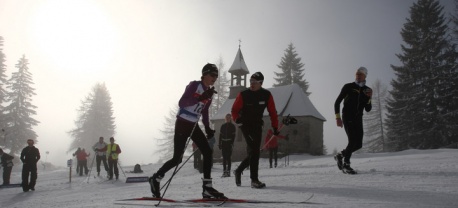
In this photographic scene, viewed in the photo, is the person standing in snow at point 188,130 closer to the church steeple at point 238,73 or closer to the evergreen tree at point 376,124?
the church steeple at point 238,73

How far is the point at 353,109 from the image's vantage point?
685 cm

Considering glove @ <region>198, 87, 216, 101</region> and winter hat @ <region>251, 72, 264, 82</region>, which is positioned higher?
winter hat @ <region>251, 72, 264, 82</region>

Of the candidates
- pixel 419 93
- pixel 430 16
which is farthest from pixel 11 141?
pixel 430 16

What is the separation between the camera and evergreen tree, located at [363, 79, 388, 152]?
4334 centimetres

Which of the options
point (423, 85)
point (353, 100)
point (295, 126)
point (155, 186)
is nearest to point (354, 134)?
point (353, 100)

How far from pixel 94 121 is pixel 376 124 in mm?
40044

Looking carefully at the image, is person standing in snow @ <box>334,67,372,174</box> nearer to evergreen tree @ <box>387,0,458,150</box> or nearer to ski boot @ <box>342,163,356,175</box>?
ski boot @ <box>342,163,356,175</box>

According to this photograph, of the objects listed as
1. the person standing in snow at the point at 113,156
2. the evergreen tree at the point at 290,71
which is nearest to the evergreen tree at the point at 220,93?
the evergreen tree at the point at 290,71

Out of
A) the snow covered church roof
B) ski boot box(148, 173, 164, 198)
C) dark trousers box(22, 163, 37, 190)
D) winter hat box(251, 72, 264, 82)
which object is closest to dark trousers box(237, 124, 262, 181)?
winter hat box(251, 72, 264, 82)

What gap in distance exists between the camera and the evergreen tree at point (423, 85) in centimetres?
2597

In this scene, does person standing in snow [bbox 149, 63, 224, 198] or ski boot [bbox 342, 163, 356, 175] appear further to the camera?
ski boot [bbox 342, 163, 356, 175]

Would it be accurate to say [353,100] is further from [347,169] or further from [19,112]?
[19,112]

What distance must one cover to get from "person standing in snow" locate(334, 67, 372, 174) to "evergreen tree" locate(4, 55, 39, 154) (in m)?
37.9

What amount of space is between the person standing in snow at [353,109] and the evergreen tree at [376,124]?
4014 cm
